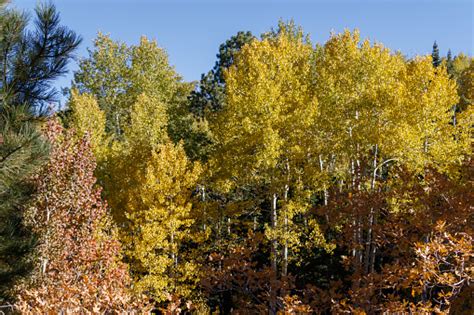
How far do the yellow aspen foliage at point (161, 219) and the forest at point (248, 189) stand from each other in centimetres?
8

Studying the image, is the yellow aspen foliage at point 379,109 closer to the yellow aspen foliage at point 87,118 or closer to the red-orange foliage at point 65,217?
the red-orange foliage at point 65,217

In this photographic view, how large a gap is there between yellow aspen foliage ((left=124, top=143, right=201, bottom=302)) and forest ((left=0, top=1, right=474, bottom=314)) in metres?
0.08

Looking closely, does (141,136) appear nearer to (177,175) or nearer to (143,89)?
(177,175)

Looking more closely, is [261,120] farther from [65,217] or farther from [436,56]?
[436,56]

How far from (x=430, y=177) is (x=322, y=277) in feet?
32.8

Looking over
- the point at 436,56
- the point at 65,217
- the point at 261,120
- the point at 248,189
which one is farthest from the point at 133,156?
the point at 436,56

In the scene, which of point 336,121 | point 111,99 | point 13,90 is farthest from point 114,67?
point 13,90

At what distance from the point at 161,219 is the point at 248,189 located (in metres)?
3.88

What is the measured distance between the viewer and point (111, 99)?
31.9 m

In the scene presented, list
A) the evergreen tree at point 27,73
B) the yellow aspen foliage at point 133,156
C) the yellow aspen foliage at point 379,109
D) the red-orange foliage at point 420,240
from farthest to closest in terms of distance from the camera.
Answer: the yellow aspen foliage at point 133,156, the yellow aspen foliage at point 379,109, the evergreen tree at point 27,73, the red-orange foliage at point 420,240

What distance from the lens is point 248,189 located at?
17422 millimetres

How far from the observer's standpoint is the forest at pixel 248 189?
23.2 ft

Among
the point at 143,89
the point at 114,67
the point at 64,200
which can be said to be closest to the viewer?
the point at 64,200

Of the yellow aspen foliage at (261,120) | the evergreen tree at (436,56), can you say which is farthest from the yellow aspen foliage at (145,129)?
the evergreen tree at (436,56)
